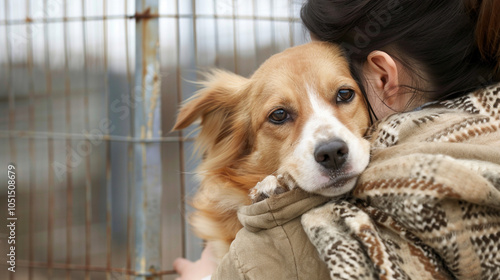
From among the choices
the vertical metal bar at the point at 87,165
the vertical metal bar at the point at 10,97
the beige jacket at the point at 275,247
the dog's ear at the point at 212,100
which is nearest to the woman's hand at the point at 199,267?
the dog's ear at the point at 212,100

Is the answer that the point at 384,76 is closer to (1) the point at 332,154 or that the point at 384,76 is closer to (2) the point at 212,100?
(1) the point at 332,154

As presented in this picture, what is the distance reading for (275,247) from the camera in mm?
1021

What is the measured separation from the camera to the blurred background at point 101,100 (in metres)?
2.56

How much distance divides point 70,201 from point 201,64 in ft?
3.86

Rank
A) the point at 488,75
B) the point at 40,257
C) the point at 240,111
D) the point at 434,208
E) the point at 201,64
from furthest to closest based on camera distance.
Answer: the point at 40,257 → the point at 201,64 → the point at 240,111 → the point at 488,75 → the point at 434,208

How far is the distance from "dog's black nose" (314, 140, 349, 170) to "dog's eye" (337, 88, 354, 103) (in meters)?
0.26

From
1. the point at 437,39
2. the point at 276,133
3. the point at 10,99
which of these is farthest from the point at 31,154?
the point at 437,39

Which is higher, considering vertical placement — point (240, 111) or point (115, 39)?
point (115, 39)

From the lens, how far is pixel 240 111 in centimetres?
187

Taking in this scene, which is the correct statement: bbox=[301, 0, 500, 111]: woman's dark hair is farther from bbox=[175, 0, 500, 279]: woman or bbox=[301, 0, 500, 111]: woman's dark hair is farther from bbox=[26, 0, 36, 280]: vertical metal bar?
bbox=[26, 0, 36, 280]: vertical metal bar

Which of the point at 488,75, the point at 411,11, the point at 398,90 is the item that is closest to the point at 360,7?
the point at 411,11

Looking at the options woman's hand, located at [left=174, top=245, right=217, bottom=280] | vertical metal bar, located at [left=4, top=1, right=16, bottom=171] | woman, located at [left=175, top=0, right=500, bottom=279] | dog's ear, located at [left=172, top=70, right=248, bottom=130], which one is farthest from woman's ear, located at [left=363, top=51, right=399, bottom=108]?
vertical metal bar, located at [left=4, top=1, right=16, bottom=171]

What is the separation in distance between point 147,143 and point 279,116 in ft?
3.43

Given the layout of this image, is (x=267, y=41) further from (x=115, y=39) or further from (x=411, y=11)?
(x=411, y=11)
